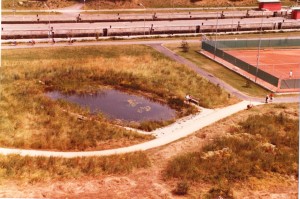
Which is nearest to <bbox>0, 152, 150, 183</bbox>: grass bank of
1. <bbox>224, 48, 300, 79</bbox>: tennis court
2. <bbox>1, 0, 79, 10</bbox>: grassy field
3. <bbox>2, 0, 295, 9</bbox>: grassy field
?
<bbox>224, 48, 300, 79</bbox>: tennis court

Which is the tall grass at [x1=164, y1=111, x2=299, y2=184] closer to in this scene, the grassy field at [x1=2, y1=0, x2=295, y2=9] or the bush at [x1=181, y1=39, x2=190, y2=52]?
the bush at [x1=181, y1=39, x2=190, y2=52]

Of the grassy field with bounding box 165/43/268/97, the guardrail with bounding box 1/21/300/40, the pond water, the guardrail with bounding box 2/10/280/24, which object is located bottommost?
the pond water

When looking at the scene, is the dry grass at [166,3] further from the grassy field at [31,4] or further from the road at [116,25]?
the road at [116,25]

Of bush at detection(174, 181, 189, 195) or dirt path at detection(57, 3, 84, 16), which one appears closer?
bush at detection(174, 181, 189, 195)

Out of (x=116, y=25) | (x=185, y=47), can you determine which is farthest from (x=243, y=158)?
(x=116, y=25)

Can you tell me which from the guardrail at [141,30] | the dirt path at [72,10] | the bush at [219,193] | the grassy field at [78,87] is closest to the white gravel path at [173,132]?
the grassy field at [78,87]

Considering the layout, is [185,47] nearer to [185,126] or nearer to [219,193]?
[185,126]
